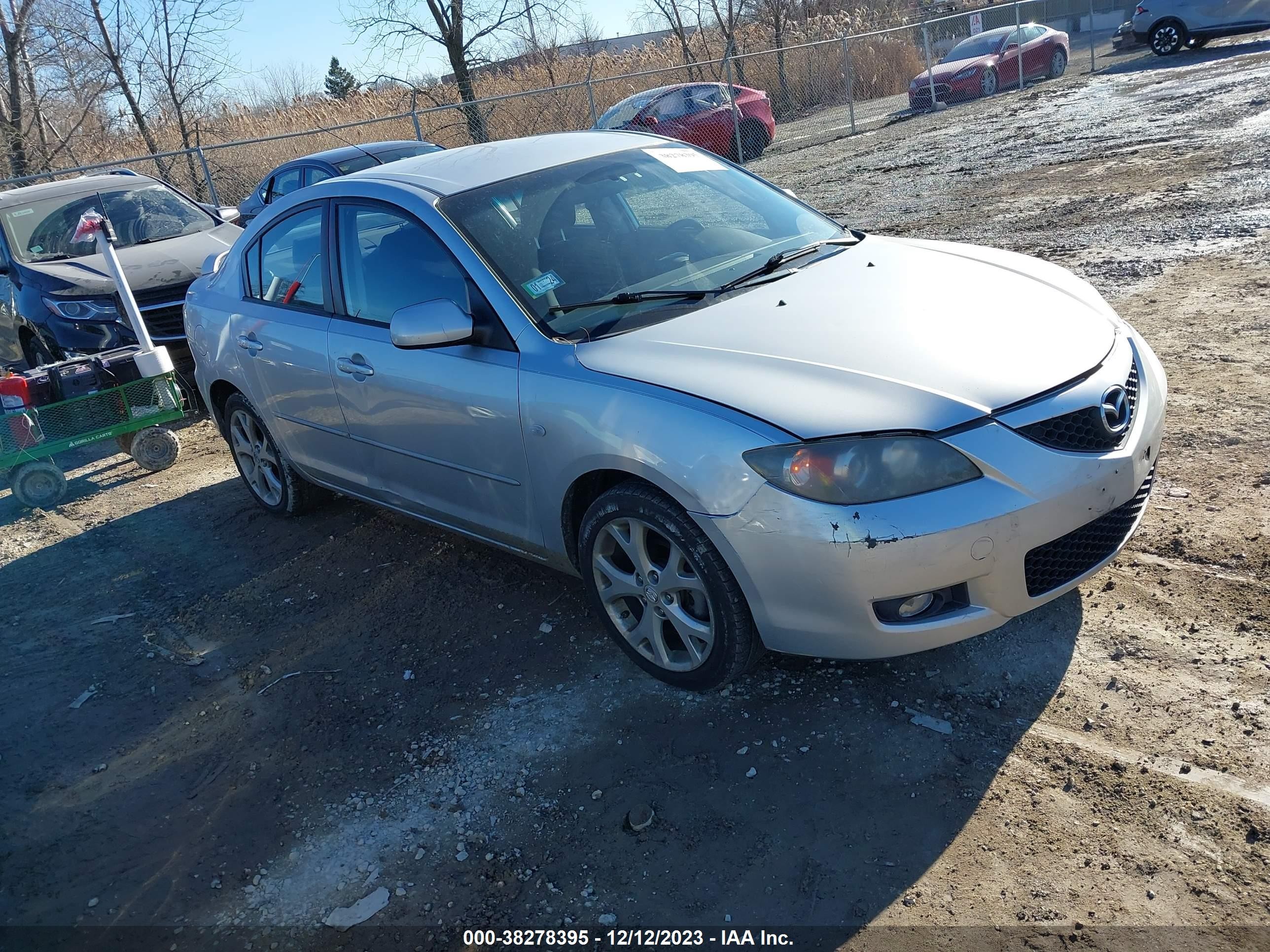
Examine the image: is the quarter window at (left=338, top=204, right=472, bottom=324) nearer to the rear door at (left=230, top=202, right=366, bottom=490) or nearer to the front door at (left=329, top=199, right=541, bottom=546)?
the front door at (left=329, top=199, right=541, bottom=546)

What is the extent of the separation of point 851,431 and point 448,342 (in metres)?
1.59

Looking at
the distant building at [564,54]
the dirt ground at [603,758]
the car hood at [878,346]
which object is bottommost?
the dirt ground at [603,758]

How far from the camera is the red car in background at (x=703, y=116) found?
18062 mm

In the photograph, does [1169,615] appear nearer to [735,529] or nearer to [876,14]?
[735,529]

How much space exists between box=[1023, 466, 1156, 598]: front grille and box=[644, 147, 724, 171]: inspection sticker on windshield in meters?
2.41

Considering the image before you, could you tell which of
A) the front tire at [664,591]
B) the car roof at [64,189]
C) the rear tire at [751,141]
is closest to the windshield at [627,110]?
the rear tire at [751,141]

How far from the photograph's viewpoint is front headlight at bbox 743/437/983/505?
2.96 metres

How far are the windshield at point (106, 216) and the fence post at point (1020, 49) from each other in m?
17.5

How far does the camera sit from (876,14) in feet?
114

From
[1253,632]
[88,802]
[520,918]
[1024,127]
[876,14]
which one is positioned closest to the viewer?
[520,918]

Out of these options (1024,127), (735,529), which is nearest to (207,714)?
(735,529)

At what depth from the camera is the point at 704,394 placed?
3225mm

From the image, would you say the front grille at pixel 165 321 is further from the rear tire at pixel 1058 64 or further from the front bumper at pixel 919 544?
the rear tire at pixel 1058 64

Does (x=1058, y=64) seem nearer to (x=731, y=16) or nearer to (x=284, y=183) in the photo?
(x=731, y=16)
